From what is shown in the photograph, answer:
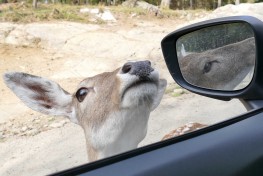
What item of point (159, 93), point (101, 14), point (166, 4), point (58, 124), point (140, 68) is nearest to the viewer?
point (140, 68)

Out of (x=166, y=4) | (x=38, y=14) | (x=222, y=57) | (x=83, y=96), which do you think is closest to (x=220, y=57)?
(x=222, y=57)

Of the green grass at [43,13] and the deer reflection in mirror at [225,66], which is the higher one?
the deer reflection in mirror at [225,66]

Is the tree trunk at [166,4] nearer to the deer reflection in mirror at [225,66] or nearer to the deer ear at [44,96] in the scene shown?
the deer ear at [44,96]

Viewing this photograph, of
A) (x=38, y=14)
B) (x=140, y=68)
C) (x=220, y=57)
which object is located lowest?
(x=38, y=14)

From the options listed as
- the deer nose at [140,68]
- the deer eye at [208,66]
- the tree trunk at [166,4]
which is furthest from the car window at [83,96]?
the tree trunk at [166,4]

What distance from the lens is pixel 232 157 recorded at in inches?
37.5

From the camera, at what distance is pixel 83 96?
2.13m

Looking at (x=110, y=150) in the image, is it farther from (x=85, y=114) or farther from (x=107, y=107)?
(x=85, y=114)

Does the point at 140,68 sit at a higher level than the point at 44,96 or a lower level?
higher

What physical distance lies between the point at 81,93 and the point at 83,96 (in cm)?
2

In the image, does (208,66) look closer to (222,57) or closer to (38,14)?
(222,57)

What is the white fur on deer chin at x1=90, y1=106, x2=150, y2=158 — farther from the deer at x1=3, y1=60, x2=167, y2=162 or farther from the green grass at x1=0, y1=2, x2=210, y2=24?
the green grass at x1=0, y1=2, x2=210, y2=24

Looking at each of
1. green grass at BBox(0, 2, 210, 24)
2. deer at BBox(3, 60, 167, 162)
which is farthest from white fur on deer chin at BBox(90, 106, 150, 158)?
green grass at BBox(0, 2, 210, 24)

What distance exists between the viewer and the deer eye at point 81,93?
83.5 inches
